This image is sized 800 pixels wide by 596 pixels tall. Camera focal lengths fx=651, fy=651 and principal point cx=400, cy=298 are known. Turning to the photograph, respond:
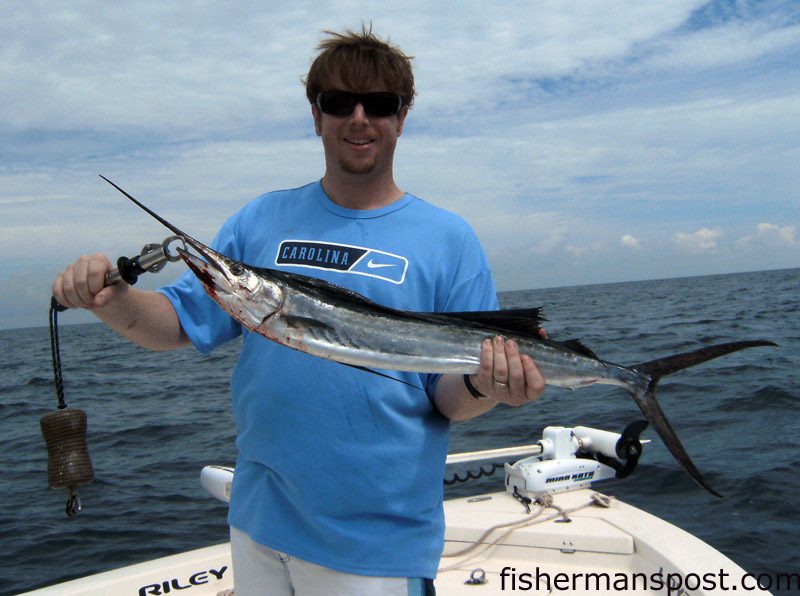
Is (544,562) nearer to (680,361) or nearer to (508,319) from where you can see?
(680,361)

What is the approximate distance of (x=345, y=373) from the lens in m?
2.52

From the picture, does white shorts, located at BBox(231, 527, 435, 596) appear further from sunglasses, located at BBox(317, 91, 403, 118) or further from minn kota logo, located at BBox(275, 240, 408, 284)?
sunglasses, located at BBox(317, 91, 403, 118)

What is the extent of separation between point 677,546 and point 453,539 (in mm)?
1584

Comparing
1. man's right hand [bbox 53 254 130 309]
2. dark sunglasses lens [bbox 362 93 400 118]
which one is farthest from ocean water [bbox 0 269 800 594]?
man's right hand [bbox 53 254 130 309]

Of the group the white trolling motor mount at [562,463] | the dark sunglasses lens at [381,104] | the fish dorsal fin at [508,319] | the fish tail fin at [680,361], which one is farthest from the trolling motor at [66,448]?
the fish tail fin at [680,361]

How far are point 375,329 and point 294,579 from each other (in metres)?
1.05

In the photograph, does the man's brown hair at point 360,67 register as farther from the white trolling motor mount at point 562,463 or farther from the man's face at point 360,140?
the white trolling motor mount at point 562,463

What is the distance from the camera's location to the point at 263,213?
289 cm

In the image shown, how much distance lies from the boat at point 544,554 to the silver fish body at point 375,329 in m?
1.99

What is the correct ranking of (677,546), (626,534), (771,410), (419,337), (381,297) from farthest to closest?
(771,410), (626,534), (677,546), (381,297), (419,337)

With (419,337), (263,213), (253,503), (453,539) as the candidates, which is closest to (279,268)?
(263,213)

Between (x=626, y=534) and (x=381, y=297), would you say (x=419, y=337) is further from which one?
(x=626, y=534)

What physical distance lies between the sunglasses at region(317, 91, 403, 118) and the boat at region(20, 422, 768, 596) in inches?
125

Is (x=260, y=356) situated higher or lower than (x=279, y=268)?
lower
